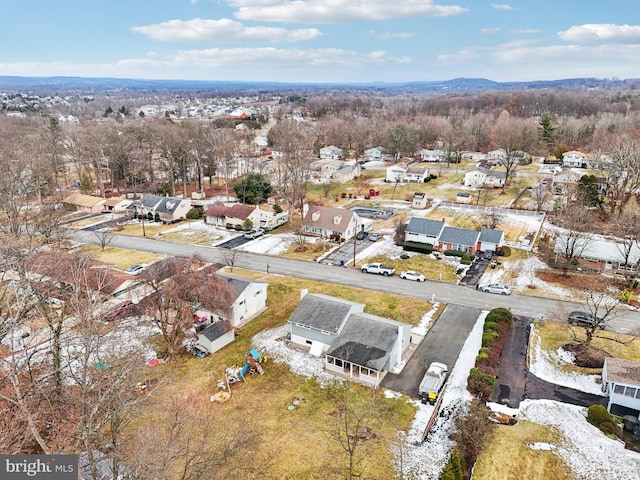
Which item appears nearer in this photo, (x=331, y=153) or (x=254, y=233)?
(x=254, y=233)

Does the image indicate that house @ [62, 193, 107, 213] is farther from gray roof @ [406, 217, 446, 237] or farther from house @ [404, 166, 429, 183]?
house @ [404, 166, 429, 183]

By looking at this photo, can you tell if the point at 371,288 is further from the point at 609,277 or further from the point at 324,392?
the point at 609,277

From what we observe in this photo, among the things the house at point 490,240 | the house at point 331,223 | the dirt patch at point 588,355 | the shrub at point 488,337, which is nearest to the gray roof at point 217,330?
the shrub at point 488,337

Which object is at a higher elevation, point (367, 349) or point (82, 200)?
point (82, 200)

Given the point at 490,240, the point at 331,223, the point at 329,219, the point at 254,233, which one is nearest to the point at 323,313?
the point at 331,223

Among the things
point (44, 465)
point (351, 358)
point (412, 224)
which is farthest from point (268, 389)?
point (412, 224)

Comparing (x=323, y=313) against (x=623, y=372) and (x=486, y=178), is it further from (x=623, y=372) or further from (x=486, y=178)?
(x=486, y=178)

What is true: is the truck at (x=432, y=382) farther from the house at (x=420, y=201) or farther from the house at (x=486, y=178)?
the house at (x=486, y=178)
